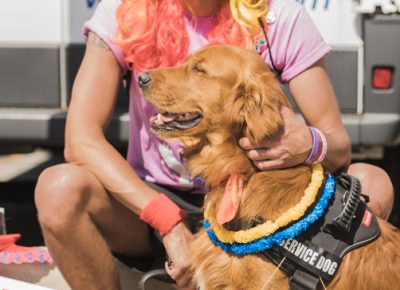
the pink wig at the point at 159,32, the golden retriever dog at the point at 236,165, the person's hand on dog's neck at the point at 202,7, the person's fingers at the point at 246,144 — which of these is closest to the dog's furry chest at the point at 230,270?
the golden retriever dog at the point at 236,165

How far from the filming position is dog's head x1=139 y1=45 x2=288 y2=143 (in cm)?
276

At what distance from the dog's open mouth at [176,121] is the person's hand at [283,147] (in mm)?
185

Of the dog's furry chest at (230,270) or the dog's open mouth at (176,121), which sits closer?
the dog's furry chest at (230,270)

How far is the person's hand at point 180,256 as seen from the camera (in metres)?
2.96

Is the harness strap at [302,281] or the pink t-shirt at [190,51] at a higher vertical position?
the pink t-shirt at [190,51]

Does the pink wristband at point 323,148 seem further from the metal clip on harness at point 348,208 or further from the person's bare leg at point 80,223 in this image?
the person's bare leg at point 80,223

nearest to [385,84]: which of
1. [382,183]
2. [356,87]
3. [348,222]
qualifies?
[356,87]

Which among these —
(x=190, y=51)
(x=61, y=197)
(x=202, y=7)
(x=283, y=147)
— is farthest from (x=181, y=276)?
(x=202, y=7)

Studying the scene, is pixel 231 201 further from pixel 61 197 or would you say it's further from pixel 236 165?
pixel 61 197

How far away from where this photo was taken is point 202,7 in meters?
3.19

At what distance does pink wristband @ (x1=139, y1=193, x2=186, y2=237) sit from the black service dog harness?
0.44m

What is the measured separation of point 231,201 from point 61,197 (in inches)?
27.5

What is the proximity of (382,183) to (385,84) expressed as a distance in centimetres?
114

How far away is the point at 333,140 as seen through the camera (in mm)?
3053
